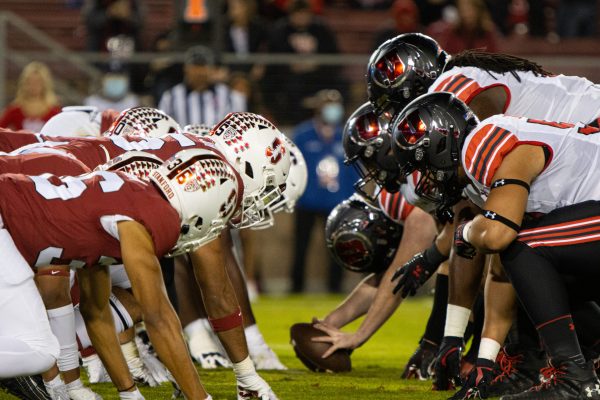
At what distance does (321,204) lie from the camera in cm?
1113

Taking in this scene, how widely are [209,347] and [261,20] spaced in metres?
7.18

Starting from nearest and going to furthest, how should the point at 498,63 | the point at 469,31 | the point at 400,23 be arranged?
the point at 498,63
the point at 469,31
the point at 400,23

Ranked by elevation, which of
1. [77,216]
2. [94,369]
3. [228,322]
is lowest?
[94,369]

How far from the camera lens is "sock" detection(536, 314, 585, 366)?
4348 millimetres

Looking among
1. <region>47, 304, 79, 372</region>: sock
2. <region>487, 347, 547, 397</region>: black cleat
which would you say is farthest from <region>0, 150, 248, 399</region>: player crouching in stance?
<region>487, 347, 547, 397</region>: black cleat

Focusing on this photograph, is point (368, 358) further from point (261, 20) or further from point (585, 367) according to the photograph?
point (261, 20)

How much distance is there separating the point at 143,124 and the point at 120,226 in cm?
184

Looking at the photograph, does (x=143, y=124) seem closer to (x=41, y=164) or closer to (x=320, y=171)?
(x=41, y=164)

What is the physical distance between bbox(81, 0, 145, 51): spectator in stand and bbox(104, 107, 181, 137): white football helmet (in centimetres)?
659

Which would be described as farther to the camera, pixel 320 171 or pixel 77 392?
pixel 320 171

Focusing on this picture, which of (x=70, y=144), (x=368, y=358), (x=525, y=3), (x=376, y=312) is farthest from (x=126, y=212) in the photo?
(x=525, y=3)

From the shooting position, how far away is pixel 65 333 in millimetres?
4523

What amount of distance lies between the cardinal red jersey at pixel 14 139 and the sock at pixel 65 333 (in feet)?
5.00

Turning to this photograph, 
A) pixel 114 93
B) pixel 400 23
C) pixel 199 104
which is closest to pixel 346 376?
pixel 199 104
